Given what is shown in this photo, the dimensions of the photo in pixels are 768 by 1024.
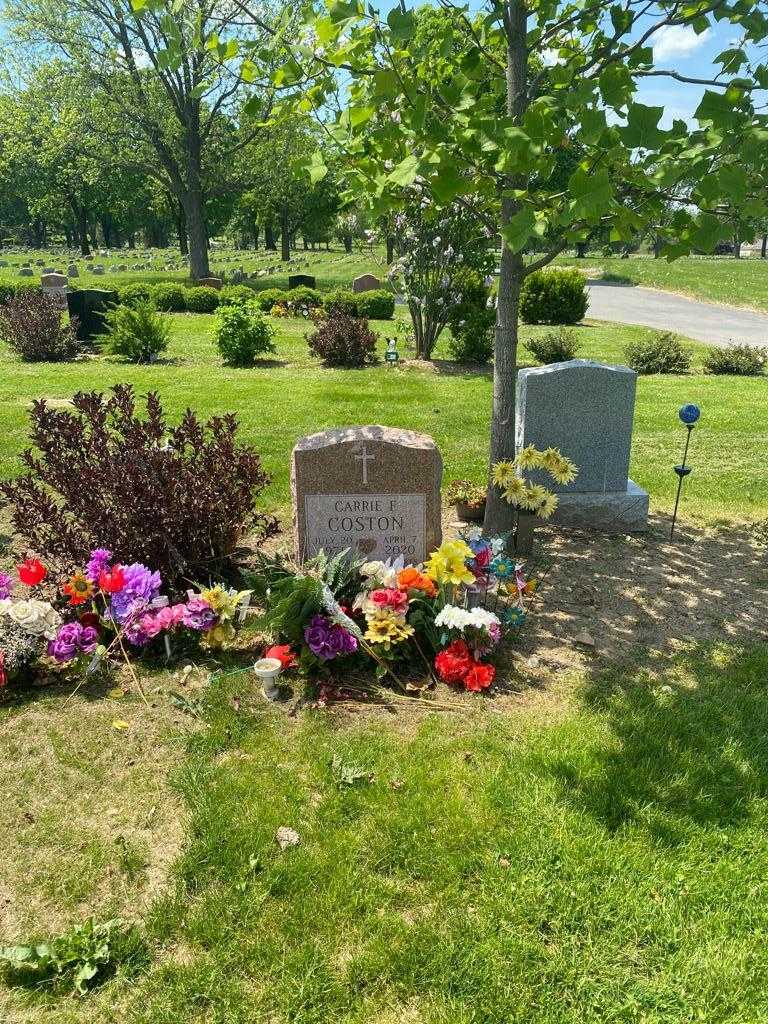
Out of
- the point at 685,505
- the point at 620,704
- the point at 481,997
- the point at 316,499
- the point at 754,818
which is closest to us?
the point at 481,997

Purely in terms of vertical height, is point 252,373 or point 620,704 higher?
point 252,373

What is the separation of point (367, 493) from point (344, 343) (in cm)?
922

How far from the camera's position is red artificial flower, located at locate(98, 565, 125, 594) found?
4.14m

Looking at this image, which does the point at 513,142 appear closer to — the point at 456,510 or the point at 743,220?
the point at 743,220

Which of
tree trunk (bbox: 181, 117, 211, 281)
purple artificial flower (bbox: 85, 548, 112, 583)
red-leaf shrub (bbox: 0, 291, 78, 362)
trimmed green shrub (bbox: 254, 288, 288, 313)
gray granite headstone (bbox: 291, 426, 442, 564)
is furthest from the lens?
tree trunk (bbox: 181, 117, 211, 281)

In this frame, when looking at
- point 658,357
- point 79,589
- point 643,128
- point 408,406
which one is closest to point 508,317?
point 643,128

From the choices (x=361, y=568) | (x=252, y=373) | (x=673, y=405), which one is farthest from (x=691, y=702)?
(x=252, y=373)

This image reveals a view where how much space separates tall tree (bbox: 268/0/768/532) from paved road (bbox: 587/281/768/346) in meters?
Answer: 15.4

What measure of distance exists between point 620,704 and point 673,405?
26.8 feet

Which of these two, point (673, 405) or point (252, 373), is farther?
point (252, 373)

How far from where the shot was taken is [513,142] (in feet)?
10.6

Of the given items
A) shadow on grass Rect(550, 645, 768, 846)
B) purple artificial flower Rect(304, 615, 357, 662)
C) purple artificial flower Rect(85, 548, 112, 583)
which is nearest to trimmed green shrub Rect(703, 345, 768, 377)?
shadow on grass Rect(550, 645, 768, 846)

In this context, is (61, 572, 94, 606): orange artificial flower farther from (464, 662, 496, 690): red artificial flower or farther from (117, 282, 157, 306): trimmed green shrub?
(117, 282, 157, 306): trimmed green shrub

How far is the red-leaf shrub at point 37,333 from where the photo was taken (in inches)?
554
